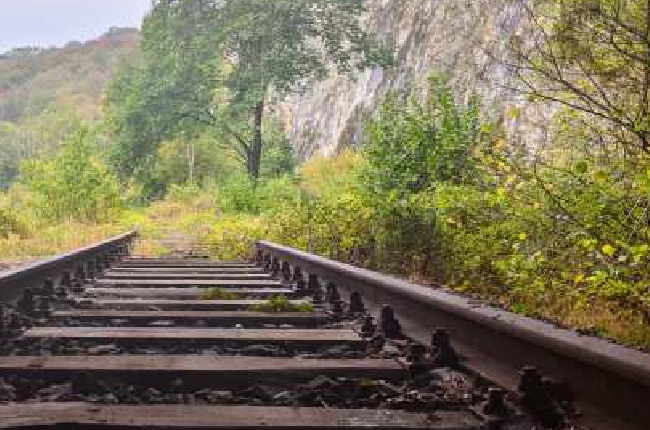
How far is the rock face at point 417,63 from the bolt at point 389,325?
2287 centimetres

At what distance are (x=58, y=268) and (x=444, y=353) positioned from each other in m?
3.78

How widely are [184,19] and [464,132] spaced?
22064 millimetres

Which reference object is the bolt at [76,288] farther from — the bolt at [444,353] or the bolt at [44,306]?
the bolt at [444,353]

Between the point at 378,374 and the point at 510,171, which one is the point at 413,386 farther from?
the point at 510,171

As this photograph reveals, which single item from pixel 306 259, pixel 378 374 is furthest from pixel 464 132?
pixel 378 374

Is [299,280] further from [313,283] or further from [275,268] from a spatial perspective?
[275,268]

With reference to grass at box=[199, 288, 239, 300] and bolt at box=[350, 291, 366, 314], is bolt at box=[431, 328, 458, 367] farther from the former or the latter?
grass at box=[199, 288, 239, 300]

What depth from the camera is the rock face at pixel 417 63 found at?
30703 mm

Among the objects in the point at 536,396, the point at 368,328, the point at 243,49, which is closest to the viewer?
the point at 536,396

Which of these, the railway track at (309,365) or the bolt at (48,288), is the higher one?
the railway track at (309,365)

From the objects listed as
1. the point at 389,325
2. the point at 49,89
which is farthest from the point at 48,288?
the point at 49,89

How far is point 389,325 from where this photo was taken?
3.79 meters

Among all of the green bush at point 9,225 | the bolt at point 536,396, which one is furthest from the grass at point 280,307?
the green bush at point 9,225

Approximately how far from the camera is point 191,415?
2.28 metres
